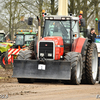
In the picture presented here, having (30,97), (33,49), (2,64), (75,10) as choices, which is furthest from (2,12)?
(30,97)

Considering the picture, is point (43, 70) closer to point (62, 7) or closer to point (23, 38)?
point (23, 38)

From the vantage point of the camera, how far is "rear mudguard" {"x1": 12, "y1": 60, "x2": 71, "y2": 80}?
9680 mm

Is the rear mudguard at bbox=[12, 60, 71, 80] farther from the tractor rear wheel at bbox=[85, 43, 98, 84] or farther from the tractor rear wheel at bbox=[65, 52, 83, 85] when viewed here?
the tractor rear wheel at bbox=[85, 43, 98, 84]

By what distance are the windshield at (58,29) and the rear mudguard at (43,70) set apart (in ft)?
4.36

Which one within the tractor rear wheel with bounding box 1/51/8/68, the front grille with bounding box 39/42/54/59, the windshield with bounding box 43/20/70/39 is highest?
the windshield with bounding box 43/20/70/39

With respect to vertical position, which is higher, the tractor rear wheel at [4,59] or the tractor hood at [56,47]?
the tractor hood at [56,47]

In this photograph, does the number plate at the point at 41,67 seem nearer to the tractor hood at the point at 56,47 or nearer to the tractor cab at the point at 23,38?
the tractor hood at the point at 56,47

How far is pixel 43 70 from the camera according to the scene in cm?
990

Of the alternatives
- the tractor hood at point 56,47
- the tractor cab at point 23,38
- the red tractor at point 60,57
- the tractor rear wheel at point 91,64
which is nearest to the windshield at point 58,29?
the red tractor at point 60,57

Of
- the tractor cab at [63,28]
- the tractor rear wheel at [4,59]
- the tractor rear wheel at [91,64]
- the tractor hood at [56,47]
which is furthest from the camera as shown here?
the tractor rear wheel at [4,59]

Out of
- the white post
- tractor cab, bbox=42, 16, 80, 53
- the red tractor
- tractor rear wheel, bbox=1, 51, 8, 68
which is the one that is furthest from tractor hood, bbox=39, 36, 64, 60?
the white post

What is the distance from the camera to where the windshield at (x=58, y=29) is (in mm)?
10758

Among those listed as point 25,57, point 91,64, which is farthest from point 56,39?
point 91,64

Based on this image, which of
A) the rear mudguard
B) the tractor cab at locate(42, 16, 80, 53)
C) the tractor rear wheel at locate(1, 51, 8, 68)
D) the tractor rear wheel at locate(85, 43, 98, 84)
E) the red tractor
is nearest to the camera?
the rear mudguard
